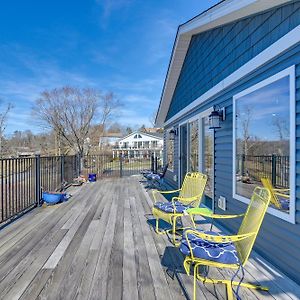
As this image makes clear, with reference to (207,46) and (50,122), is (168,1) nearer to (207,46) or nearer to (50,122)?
(207,46)

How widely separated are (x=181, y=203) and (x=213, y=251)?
183cm

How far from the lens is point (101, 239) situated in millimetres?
3438

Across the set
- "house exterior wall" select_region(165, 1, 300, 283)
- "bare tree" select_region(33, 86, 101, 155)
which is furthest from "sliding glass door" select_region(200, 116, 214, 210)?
"bare tree" select_region(33, 86, 101, 155)

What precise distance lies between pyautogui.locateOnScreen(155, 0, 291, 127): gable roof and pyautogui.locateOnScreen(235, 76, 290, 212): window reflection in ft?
3.22

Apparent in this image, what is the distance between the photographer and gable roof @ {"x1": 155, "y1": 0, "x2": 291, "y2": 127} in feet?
9.84

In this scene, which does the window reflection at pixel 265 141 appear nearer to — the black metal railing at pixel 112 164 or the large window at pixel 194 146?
the large window at pixel 194 146

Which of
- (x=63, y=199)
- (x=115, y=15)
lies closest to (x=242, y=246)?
(x=63, y=199)

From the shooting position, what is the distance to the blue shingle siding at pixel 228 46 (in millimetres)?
2627

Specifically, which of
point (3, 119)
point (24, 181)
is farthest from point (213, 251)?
point (3, 119)

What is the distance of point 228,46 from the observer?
4.00 meters

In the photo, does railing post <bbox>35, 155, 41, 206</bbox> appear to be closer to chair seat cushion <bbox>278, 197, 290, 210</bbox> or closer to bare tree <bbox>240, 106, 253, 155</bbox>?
bare tree <bbox>240, 106, 253, 155</bbox>

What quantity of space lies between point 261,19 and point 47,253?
381 cm

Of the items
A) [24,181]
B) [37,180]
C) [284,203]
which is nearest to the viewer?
[284,203]

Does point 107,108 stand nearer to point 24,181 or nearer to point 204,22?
point 24,181
